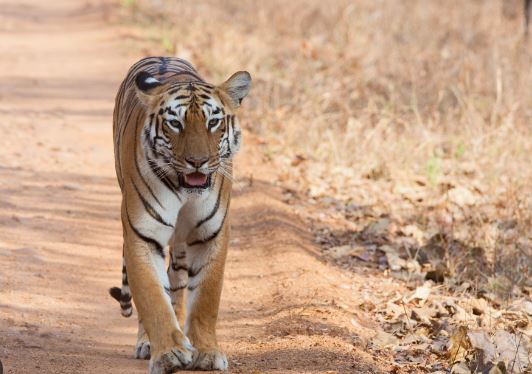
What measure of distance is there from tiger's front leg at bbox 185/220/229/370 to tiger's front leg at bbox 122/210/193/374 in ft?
0.55

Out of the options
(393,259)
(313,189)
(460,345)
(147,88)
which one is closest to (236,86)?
(147,88)

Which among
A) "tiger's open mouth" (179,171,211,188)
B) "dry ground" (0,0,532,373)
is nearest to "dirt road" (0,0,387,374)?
"dry ground" (0,0,532,373)

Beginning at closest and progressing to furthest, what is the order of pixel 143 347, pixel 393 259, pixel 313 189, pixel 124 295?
pixel 143 347, pixel 124 295, pixel 393 259, pixel 313 189

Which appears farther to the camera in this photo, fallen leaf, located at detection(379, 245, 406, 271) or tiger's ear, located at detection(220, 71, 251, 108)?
fallen leaf, located at detection(379, 245, 406, 271)

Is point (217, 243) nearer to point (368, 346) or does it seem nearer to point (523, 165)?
point (368, 346)

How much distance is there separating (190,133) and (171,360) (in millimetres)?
943

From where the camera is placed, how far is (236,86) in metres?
4.61

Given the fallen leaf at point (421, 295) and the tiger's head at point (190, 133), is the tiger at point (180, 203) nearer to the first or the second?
the tiger's head at point (190, 133)

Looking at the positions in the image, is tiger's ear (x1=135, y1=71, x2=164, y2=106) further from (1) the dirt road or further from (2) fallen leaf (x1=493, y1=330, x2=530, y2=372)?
(2) fallen leaf (x1=493, y1=330, x2=530, y2=372)

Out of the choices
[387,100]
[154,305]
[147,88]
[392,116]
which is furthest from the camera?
[387,100]

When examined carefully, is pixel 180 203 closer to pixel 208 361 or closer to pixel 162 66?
pixel 208 361

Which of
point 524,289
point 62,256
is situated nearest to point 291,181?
point 62,256

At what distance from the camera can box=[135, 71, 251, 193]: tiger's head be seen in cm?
423

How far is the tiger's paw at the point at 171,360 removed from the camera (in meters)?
4.12
